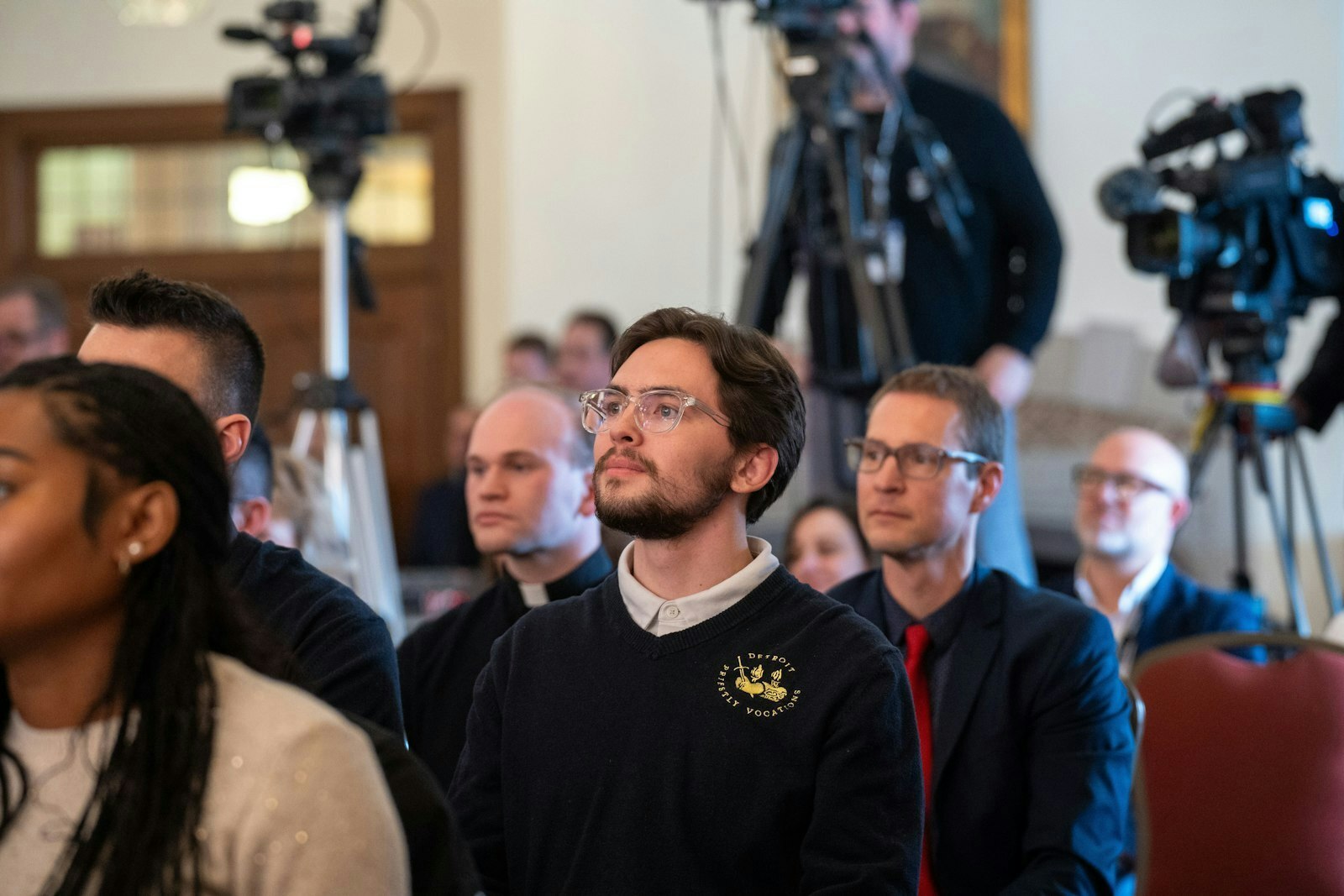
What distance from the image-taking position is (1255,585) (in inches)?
195

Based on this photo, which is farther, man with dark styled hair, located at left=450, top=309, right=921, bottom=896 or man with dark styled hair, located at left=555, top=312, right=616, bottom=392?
man with dark styled hair, located at left=555, top=312, right=616, bottom=392

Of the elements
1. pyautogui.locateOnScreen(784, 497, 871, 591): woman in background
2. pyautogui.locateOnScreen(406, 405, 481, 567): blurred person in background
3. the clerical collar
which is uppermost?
the clerical collar

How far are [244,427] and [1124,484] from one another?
6.64 ft

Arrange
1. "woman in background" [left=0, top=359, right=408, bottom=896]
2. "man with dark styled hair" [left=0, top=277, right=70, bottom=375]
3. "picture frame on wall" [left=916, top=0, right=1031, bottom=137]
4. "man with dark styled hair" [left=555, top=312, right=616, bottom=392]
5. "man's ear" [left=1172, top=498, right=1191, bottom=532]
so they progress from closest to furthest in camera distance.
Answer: "woman in background" [left=0, top=359, right=408, bottom=896] → "man's ear" [left=1172, top=498, right=1191, bottom=532] → "man with dark styled hair" [left=0, top=277, right=70, bottom=375] → "man with dark styled hair" [left=555, top=312, right=616, bottom=392] → "picture frame on wall" [left=916, top=0, right=1031, bottom=137]

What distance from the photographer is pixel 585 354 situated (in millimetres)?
4973

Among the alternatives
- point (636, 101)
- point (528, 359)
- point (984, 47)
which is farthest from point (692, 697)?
point (636, 101)

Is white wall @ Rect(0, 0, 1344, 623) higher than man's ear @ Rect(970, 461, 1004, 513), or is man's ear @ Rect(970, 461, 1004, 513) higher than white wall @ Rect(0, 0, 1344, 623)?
white wall @ Rect(0, 0, 1344, 623)

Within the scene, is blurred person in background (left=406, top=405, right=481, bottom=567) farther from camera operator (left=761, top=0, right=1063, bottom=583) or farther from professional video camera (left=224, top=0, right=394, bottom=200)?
camera operator (left=761, top=0, right=1063, bottom=583)

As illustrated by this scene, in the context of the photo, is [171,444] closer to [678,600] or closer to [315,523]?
[678,600]

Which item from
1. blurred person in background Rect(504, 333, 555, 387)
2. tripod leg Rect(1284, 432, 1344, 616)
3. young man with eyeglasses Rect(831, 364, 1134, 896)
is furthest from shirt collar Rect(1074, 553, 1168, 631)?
blurred person in background Rect(504, 333, 555, 387)

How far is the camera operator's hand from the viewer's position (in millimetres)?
3275

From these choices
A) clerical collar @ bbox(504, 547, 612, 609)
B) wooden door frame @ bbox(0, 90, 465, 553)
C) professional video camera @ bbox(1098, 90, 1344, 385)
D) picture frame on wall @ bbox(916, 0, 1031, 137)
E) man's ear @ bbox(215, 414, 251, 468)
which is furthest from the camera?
wooden door frame @ bbox(0, 90, 465, 553)

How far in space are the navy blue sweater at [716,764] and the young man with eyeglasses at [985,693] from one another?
53 cm

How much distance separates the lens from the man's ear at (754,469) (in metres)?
1.68
